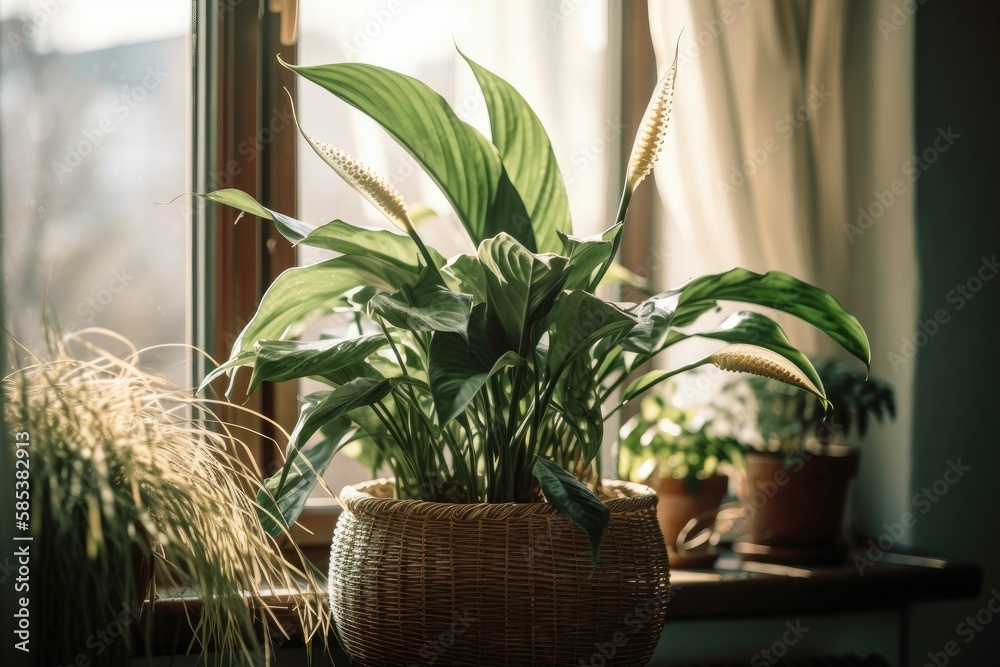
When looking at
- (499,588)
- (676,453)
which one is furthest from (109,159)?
(676,453)

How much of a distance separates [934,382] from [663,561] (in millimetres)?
1045

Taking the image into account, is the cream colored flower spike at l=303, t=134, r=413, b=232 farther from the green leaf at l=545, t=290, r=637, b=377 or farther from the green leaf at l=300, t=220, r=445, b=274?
the green leaf at l=545, t=290, r=637, b=377

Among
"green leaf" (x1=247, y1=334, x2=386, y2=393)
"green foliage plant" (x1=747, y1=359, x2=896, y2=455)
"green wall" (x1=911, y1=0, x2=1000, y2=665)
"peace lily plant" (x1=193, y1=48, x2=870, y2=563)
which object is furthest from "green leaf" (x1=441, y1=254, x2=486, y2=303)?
"green wall" (x1=911, y1=0, x2=1000, y2=665)

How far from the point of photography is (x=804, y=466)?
55.4 inches

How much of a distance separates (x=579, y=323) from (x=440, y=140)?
0.74 feet

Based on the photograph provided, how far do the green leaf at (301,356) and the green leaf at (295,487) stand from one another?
0.10 m

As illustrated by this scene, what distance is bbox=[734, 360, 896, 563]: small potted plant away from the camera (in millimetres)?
1403

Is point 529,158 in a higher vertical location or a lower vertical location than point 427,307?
higher

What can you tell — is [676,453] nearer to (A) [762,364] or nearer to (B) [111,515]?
(A) [762,364]

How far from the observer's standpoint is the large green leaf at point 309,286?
→ 31.9 inches

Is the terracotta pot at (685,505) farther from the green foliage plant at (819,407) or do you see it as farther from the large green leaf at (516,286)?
the large green leaf at (516,286)

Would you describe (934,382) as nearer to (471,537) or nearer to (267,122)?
(471,537)

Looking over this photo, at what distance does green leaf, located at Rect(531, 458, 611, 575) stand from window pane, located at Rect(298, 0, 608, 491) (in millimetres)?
698

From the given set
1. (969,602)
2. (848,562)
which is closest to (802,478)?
(848,562)
